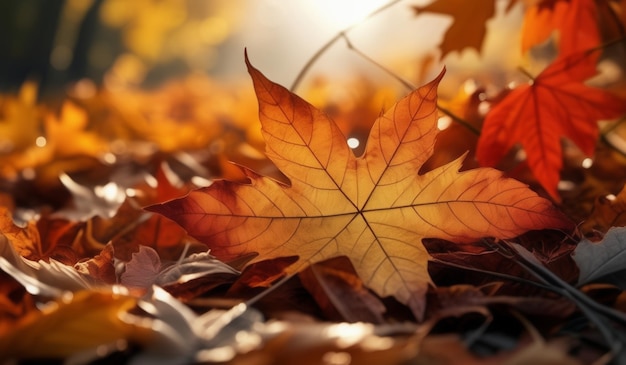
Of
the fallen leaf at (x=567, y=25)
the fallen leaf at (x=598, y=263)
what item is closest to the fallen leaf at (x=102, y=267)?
the fallen leaf at (x=598, y=263)

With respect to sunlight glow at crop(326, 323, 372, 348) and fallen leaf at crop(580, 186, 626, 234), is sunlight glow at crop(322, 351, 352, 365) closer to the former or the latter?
sunlight glow at crop(326, 323, 372, 348)

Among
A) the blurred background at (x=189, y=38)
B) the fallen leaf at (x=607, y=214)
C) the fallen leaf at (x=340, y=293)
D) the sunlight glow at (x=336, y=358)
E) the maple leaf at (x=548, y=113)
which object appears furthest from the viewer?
the blurred background at (x=189, y=38)

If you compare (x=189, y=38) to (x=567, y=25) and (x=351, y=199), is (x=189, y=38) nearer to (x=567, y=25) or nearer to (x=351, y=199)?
(x=567, y=25)

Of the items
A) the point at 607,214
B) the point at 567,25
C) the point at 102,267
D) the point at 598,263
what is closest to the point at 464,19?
the point at 567,25

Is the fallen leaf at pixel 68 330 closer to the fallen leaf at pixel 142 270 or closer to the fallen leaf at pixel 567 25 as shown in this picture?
the fallen leaf at pixel 142 270

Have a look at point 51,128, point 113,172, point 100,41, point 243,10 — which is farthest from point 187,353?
point 100,41

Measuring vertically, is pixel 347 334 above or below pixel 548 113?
below
